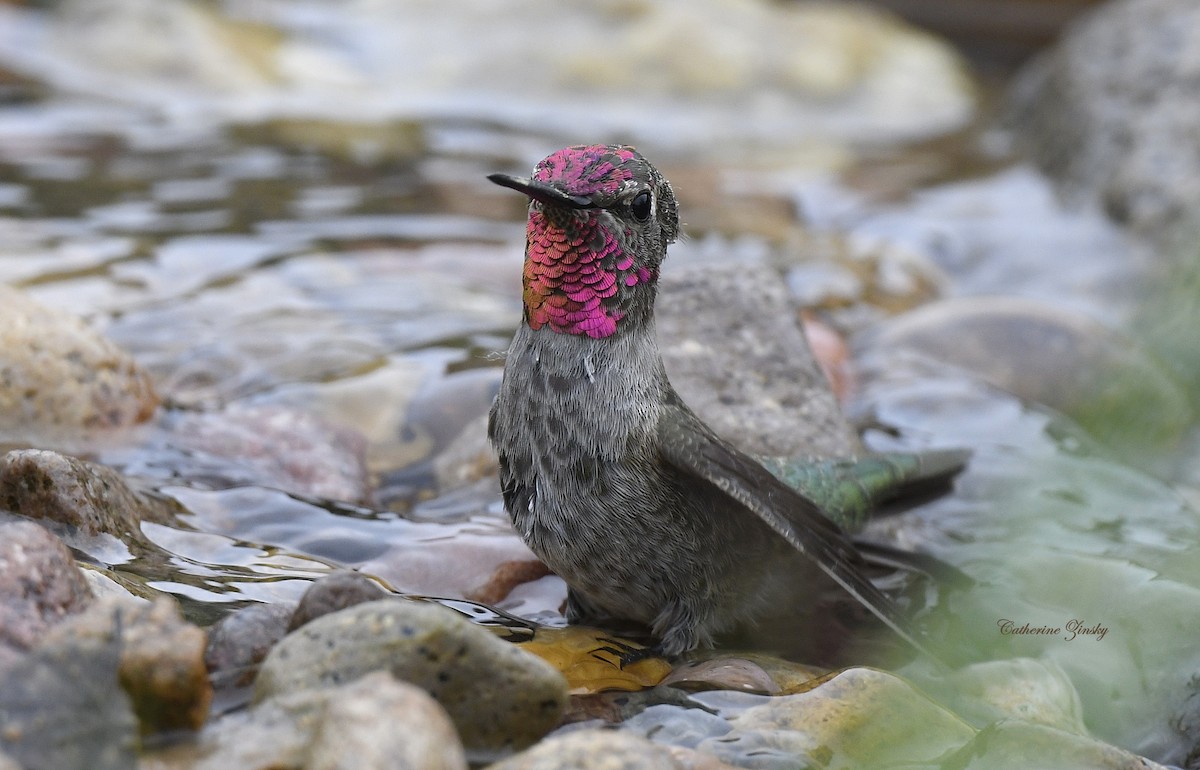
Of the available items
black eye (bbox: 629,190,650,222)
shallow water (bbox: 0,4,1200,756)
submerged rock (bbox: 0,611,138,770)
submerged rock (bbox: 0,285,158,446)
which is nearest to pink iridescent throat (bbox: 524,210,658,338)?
black eye (bbox: 629,190,650,222)

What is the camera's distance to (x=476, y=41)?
42.4 feet

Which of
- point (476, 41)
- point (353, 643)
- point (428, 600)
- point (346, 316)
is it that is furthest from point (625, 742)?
point (476, 41)

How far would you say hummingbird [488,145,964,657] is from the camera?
12.2 feet

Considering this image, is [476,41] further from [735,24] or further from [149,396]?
[149,396]

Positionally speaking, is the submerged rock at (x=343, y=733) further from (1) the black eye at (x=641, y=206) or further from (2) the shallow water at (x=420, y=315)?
(1) the black eye at (x=641, y=206)

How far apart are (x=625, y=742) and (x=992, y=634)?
1.90 meters

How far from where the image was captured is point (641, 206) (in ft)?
12.5

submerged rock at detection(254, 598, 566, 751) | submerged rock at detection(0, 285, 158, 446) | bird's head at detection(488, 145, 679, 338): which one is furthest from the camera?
submerged rock at detection(0, 285, 158, 446)

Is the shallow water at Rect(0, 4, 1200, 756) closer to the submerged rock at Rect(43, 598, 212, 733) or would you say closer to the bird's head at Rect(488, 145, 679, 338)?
the submerged rock at Rect(43, 598, 212, 733)

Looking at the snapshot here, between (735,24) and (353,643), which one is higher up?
(735,24)

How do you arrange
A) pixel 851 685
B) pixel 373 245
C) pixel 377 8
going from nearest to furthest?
pixel 851 685 < pixel 373 245 < pixel 377 8

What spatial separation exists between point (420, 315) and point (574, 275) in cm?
354

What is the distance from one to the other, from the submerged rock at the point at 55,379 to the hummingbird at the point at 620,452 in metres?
1.94

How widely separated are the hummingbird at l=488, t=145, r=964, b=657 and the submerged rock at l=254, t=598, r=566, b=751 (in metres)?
0.89
